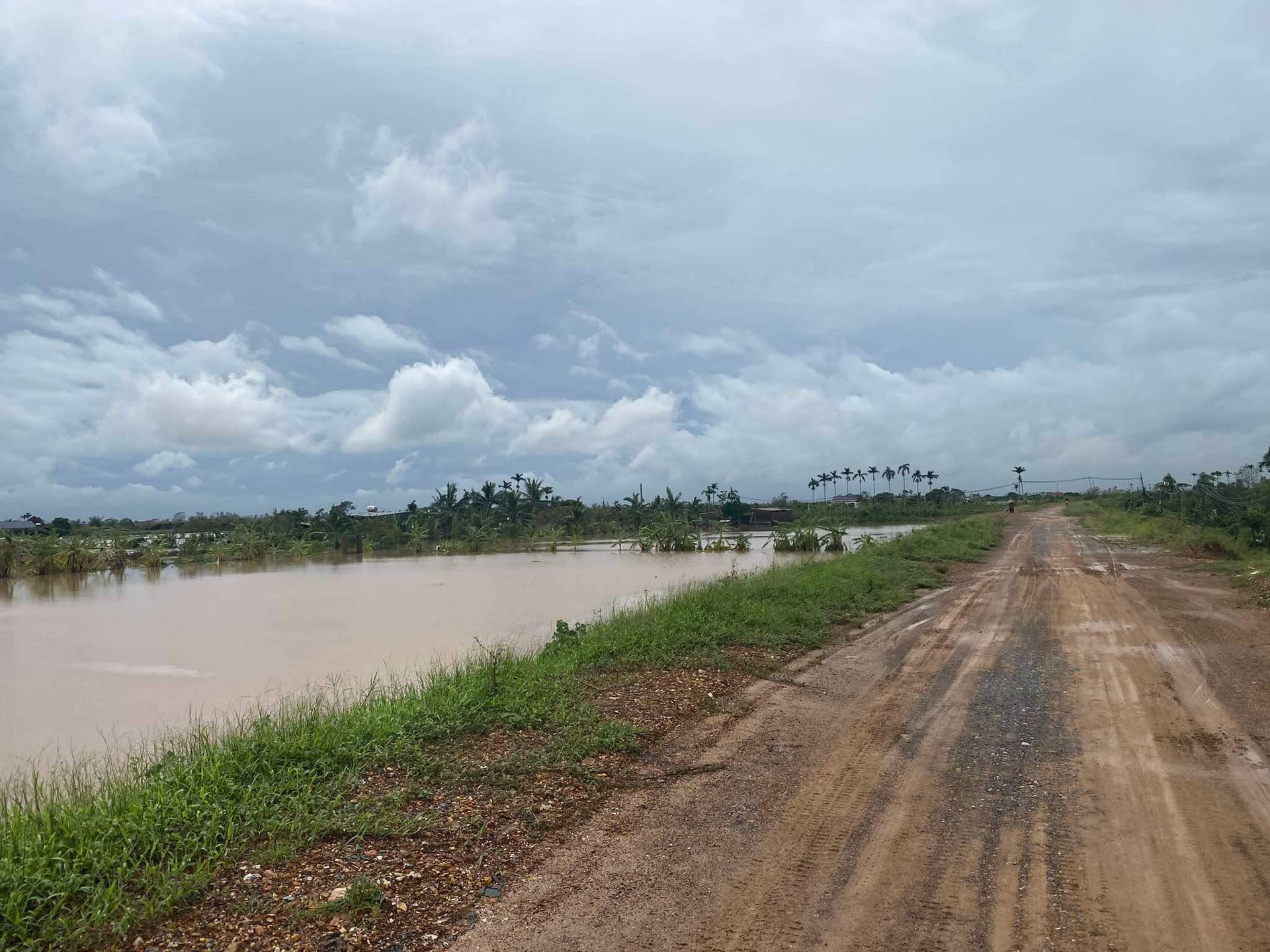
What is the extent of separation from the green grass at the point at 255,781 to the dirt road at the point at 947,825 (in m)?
1.04

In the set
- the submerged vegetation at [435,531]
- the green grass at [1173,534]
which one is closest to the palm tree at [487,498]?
the submerged vegetation at [435,531]

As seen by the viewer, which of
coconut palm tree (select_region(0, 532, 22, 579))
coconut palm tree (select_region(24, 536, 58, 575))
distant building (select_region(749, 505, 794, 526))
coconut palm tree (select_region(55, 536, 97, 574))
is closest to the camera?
coconut palm tree (select_region(0, 532, 22, 579))

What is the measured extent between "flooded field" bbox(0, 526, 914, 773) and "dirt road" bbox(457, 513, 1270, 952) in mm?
5716

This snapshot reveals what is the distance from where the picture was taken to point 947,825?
3.83 meters

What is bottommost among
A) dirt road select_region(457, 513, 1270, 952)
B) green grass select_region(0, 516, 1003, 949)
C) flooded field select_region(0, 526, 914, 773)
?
flooded field select_region(0, 526, 914, 773)

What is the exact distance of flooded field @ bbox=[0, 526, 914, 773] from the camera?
8.95 m

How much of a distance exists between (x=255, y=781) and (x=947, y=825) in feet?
11.9

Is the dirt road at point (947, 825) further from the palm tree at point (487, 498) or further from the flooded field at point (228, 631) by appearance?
the palm tree at point (487, 498)

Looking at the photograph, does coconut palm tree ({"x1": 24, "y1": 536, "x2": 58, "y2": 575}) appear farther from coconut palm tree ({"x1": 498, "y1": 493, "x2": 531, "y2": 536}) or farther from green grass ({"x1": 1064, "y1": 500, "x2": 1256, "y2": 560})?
green grass ({"x1": 1064, "y1": 500, "x2": 1256, "y2": 560})

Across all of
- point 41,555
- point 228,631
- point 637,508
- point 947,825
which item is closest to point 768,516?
point 637,508

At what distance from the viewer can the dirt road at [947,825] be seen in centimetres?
298

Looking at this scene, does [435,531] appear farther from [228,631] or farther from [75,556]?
[228,631]

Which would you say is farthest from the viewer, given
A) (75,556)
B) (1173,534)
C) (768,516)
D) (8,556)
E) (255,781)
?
(768,516)

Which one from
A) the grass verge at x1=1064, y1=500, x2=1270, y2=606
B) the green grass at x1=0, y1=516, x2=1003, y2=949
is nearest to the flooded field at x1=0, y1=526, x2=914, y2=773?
the green grass at x1=0, y1=516, x2=1003, y2=949
